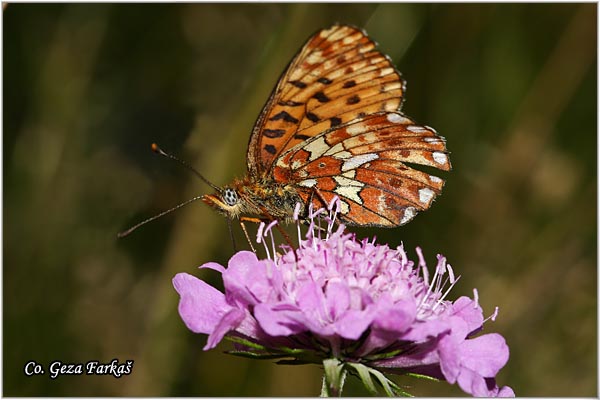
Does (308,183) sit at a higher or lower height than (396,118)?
lower

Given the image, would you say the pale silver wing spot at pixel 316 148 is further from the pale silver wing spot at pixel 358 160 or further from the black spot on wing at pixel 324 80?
the black spot on wing at pixel 324 80

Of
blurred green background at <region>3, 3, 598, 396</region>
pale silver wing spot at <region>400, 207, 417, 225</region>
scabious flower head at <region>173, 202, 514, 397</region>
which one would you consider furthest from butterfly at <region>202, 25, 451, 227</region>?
blurred green background at <region>3, 3, 598, 396</region>

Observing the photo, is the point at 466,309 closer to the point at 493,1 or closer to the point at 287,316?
the point at 287,316

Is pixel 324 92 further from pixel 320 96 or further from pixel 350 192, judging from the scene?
pixel 350 192

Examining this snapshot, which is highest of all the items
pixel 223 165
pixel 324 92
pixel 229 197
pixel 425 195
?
pixel 324 92

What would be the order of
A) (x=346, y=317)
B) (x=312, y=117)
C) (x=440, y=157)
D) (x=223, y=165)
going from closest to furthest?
(x=346, y=317) → (x=440, y=157) → (x=312, y=117) → (x=223, y=165)

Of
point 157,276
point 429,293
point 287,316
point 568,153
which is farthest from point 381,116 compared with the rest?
point 568,153

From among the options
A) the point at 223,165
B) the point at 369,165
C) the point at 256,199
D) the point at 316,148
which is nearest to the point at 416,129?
the point at 369,165

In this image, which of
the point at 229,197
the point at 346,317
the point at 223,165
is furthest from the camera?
the point at 223,165
